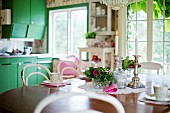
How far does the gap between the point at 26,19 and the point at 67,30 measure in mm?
898

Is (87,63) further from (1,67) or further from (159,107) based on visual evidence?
(159,107)

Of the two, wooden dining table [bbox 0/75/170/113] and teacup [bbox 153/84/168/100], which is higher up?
teacup [bbox 153/84/168/100]

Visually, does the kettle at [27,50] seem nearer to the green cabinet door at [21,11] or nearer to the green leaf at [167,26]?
the green cabinet door at [21,11]

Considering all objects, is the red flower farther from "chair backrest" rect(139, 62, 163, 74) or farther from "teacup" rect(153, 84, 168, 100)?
"chair backrest" rect(139, 62, 163, 74)

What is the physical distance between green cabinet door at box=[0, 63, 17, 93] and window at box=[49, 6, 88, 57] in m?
1.15

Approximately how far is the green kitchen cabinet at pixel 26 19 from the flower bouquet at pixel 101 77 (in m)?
3.62

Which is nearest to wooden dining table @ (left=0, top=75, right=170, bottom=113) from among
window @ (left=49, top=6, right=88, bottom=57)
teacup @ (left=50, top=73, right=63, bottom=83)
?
teacup @ (left=50, top=73, right=63, bottom=83)

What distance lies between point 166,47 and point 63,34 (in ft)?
8.12

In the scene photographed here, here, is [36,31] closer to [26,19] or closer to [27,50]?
[26,19]

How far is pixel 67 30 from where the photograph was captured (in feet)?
18.3

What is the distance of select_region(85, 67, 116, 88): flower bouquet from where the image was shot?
77.6 inches

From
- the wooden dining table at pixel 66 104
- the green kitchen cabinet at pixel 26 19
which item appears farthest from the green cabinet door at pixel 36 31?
the wooden dining table at pixel 66 104

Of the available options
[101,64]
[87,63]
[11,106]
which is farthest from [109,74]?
[87,63]

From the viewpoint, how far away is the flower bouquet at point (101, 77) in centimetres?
197
